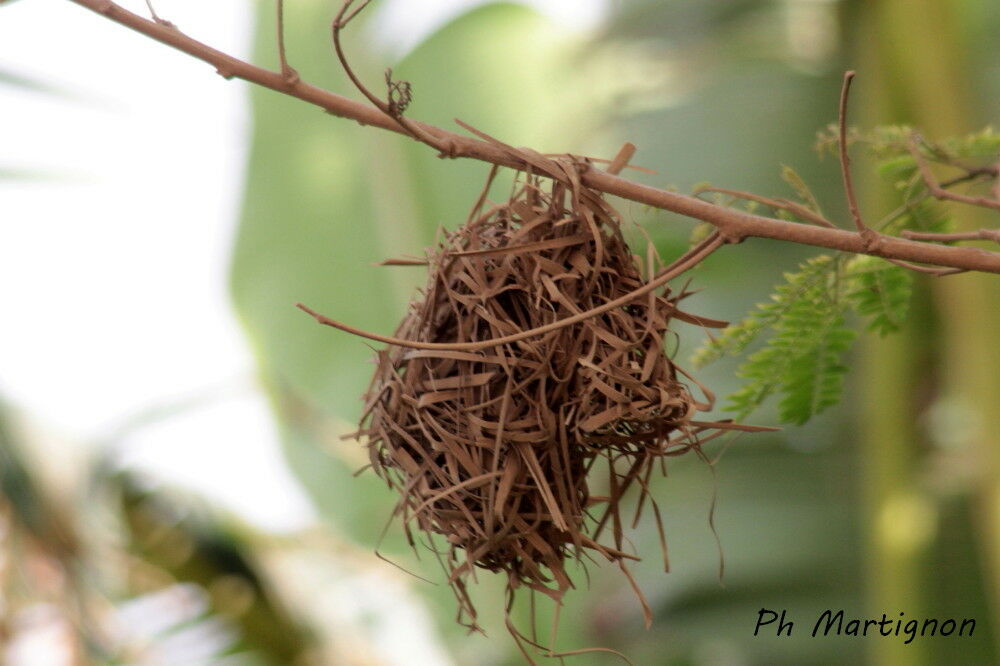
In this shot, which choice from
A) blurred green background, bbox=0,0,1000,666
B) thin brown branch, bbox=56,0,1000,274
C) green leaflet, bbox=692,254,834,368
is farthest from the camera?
blurred green background, bbox=0,0,1000,666

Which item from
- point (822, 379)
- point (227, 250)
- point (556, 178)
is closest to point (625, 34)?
point (227, 250)

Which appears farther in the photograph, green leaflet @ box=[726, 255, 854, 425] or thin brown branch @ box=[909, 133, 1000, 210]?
green leaflet @ box=[726, 255, 854, 425]

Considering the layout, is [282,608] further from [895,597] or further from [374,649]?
[895,597]

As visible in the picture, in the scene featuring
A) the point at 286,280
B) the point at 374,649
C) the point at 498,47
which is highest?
the point at 498,47

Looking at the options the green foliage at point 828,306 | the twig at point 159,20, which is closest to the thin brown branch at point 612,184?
the twig at point 159,20

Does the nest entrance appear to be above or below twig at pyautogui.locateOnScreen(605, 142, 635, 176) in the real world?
below

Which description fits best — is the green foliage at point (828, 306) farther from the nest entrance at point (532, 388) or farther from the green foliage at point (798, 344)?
the nest entrance at point (532, 388)

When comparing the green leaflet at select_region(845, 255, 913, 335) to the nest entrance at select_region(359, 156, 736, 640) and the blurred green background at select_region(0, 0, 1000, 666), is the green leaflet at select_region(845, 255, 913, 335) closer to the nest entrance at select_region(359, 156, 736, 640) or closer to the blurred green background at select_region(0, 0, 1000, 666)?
the nest entrance at select_region(359, 156, 736, 640)

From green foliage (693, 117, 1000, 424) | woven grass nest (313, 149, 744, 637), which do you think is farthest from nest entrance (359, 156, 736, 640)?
green foliage (693, 117, 1000, 424)
